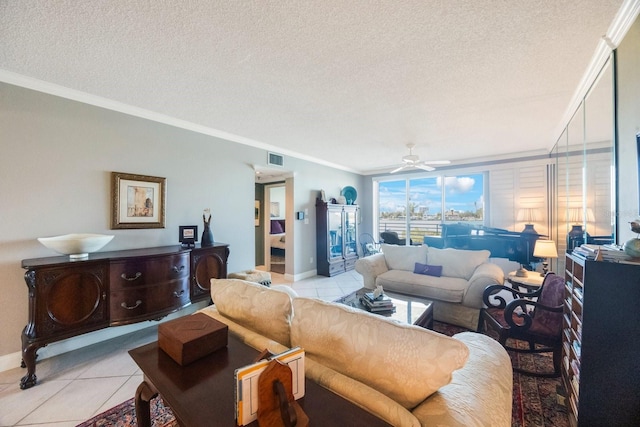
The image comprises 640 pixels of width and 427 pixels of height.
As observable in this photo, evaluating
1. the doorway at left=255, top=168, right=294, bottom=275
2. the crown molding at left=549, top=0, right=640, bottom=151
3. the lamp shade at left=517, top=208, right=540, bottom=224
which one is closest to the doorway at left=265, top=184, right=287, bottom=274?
the doorway at left=255, top=168, right=294, bottom=275

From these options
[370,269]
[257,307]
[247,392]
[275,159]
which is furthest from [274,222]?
[247,392]

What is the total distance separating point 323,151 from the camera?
188 inches

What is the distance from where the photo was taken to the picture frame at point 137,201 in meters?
2.70

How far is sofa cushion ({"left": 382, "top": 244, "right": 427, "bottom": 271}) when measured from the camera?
3.70 meters

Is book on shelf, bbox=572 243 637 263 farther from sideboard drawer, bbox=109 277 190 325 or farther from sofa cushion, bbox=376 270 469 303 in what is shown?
sideboard drawer, bbox=109 277 190 325

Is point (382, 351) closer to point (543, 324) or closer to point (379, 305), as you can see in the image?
point (379, 305)

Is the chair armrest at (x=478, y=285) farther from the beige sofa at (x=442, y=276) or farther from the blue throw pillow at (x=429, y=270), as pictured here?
the blue throw pillow at (x=429, y=270)

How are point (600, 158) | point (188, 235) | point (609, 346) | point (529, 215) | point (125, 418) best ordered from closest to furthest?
point (609, 346) → point (125, 418) → point (600, 158) → point (188, 235) → point (529, 215)

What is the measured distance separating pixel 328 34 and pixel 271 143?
266 cm

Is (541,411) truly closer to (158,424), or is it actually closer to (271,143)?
(158,424)

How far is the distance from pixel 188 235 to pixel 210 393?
8.32 feet

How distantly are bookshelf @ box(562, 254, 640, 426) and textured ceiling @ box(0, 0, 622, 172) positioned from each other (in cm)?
157

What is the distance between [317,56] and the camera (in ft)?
6.37

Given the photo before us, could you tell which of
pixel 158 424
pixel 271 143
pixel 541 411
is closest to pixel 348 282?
pixel 271 143
